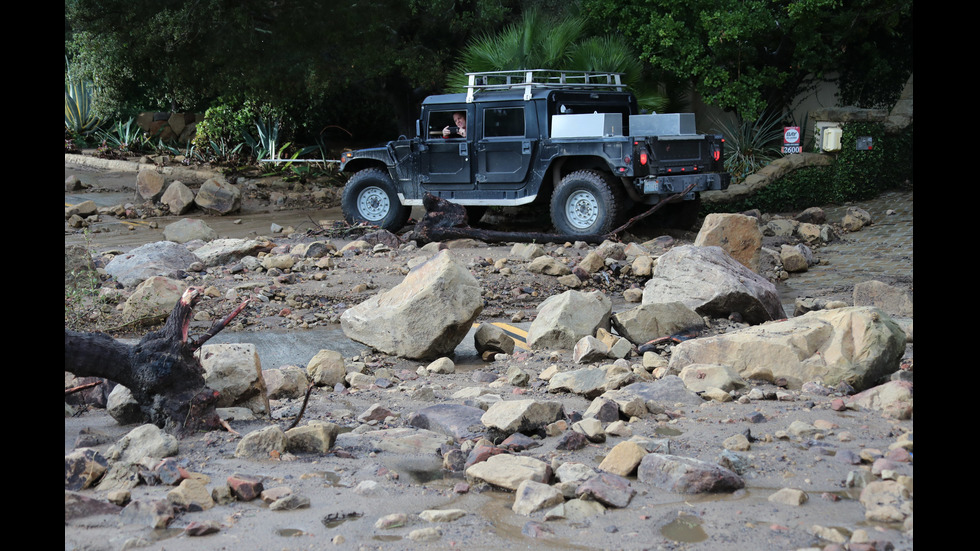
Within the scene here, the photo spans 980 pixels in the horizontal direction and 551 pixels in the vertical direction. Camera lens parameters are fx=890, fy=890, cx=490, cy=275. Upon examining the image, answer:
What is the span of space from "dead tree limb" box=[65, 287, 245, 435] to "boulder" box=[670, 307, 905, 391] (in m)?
2.63

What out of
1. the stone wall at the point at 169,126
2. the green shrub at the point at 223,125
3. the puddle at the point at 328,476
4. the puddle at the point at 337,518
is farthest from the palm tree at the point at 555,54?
the puddle at the point at 337,518

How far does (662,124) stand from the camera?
11609 mm

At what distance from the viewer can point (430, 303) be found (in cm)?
619

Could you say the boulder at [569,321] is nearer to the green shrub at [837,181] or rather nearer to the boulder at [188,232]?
the boulder at [188,232]

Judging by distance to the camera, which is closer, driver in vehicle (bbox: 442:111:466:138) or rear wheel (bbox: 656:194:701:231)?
driver in vehicle (bbox: 442:111:466:138)

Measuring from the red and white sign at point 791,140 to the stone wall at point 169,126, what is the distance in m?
12.8

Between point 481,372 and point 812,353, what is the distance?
2.03m

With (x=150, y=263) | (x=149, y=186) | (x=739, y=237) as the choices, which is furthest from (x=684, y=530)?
(x=149, y=186)

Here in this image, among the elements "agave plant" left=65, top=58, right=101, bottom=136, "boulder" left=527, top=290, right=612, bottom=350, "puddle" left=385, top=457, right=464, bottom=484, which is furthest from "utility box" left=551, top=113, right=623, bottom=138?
"agave plant" left=65, top=58, right=101, bottom=136

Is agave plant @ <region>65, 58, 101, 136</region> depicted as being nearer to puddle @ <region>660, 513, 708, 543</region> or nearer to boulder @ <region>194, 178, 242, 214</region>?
boulder @ <region>194, 178, 242, 214</region>

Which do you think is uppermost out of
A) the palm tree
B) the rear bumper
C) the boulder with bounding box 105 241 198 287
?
the palm tree

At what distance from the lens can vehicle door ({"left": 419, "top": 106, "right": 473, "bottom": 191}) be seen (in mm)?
11945

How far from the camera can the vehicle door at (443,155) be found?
1195 cm
